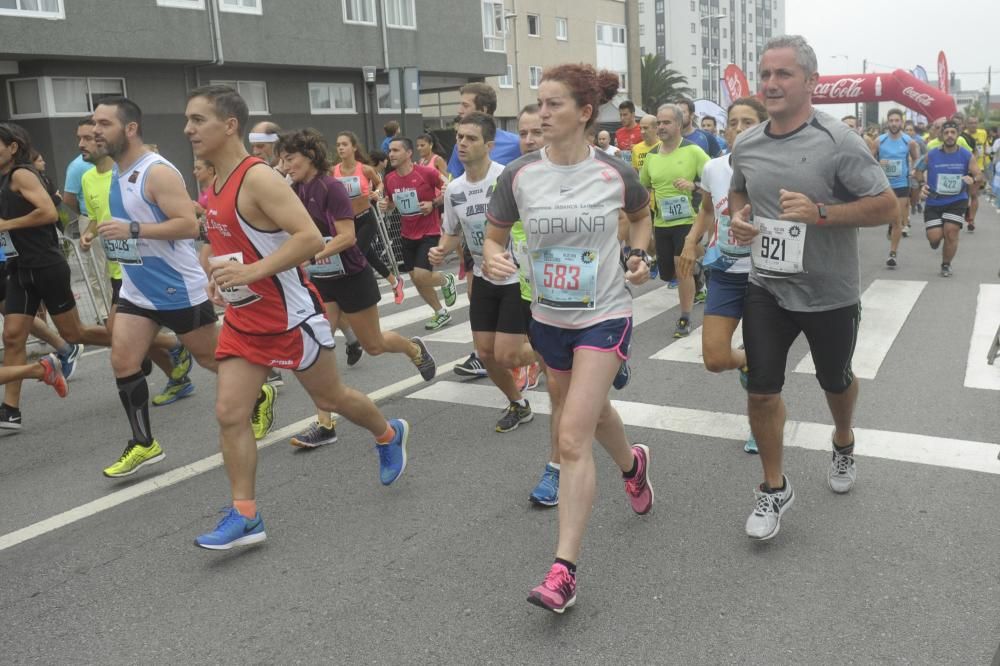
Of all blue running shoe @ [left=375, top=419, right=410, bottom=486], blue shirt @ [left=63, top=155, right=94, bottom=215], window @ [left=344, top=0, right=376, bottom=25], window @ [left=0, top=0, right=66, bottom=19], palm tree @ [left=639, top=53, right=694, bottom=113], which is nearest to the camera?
blue running shoe @ [left=375, top=419, right=410, bottom=486]

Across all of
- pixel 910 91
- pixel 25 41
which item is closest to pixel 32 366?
pixel 25 41

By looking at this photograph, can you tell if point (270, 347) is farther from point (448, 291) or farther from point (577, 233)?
point (448, 291)

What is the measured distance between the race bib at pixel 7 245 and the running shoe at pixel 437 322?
383 centimetres

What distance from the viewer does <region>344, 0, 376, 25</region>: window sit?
27.4m

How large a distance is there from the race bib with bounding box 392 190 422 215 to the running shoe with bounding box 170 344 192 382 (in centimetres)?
275

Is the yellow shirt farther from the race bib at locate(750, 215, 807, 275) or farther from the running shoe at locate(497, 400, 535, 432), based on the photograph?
the race bib at locate(750, 215, 807, 275)

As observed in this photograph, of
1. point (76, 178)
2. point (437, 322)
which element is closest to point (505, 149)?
point (437, 322)

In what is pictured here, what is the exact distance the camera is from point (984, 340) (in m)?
7.61

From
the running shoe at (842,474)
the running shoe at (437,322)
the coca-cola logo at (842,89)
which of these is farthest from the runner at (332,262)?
the coca-cola logo at (842,89)

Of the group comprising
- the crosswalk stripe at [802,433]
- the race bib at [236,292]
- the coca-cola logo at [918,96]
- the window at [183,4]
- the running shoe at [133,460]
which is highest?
the window at [183,4]

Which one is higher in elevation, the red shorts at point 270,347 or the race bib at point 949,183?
the race bib at point 949,183

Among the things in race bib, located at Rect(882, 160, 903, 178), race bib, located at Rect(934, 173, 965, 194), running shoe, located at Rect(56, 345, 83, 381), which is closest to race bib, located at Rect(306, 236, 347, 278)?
running shoe, located at Rect(56, 345, 83, 381)

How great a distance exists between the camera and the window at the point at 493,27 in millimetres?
34656

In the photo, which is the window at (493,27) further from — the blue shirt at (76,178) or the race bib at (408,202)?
the blue shirt at (76,178)
